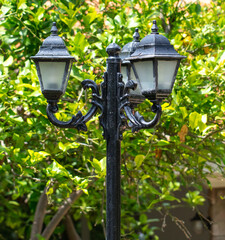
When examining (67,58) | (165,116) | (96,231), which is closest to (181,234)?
(96,231)

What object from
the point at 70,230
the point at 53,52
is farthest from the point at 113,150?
the point at 70,230

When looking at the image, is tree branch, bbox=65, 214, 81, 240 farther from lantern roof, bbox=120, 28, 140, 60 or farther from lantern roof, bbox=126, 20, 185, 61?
lantern roof, bbox=126, 20, 185, 61

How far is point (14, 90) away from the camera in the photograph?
5.13 metres

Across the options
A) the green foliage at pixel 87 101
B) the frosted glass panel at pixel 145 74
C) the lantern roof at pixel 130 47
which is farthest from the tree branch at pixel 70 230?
the frosted glass panel at pixel 145 74

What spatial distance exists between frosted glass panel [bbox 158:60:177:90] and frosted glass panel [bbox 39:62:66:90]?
634 mm

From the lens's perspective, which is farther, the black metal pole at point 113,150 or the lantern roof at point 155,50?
the black metal pole at point 113,150

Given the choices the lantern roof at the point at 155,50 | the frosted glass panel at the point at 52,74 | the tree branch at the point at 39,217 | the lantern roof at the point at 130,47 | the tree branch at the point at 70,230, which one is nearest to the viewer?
the lantern roof at the point at 155,50

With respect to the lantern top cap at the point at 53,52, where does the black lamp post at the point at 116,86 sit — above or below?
below

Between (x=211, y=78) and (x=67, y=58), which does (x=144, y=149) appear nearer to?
(x=211, y=78)

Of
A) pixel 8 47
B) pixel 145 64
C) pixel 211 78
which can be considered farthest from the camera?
pixel 8 47

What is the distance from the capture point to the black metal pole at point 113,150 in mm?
3375

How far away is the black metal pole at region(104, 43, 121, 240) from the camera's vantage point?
11.1ft

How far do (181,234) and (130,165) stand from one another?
7.12 m

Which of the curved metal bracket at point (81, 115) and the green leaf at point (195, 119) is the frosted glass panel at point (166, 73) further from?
the green leaf at point (195, 119)
